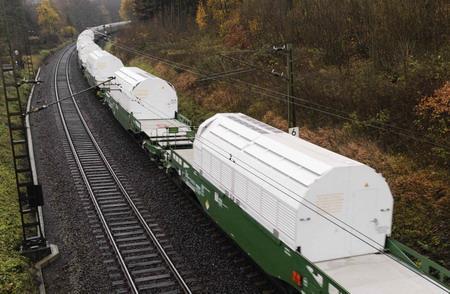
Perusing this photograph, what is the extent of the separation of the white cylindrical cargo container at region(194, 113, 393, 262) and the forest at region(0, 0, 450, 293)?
4.15m

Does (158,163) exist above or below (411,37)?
A: below

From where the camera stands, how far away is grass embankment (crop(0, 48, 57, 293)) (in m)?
13.3

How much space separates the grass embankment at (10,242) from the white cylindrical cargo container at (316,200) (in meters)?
7.37

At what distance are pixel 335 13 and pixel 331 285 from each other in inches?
880

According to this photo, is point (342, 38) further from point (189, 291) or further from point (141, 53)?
point (141, 53)

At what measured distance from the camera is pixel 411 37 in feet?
73.2

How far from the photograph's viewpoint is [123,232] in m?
17.3

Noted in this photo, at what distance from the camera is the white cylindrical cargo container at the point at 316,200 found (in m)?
11.3

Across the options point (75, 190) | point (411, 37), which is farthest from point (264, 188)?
point (411, 37)

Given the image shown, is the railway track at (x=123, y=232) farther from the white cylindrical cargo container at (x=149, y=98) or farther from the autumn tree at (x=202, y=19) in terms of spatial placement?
the autumn tree at (x=202, y=19)

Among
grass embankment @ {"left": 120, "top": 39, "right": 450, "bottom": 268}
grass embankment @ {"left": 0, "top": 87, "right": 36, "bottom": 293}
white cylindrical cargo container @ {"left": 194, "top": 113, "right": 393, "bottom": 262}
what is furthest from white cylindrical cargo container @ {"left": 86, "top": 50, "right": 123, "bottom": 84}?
A: white cylindrical cargo container @ {"left": 194, "top": 113, "right": 393, "bottom": 262}

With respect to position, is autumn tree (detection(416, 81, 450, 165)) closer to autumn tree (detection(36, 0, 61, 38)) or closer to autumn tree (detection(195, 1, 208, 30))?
autumn tree (detection(195, 1, 208, 30))

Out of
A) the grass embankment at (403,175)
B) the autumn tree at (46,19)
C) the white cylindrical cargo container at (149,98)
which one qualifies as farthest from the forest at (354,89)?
the autumn tree at (46,19)

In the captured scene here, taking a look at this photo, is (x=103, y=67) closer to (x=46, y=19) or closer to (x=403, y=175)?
(x=403, y=175)
